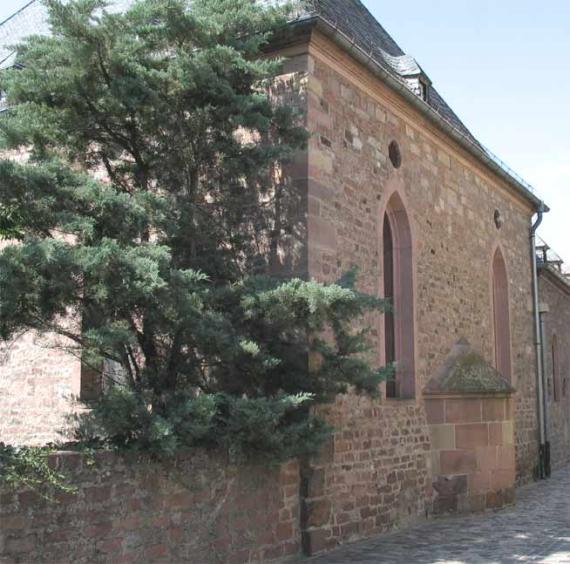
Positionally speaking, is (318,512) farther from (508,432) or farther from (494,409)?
(508,432)

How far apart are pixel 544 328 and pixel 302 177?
41.3ft

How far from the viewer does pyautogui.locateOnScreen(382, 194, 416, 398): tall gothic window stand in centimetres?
1175

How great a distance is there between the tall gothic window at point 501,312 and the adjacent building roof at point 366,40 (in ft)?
5.78

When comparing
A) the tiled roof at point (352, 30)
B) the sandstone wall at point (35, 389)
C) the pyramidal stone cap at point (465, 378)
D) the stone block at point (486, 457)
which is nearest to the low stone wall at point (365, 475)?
Result: the pyramidal stone cap at point (465, 378)

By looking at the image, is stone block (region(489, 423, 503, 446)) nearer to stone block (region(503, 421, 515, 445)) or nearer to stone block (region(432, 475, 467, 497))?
stone block (region(503, 421, 515, 445))

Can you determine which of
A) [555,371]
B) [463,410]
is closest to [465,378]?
[463,410]

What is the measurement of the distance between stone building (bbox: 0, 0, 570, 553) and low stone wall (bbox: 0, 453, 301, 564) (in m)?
0.71

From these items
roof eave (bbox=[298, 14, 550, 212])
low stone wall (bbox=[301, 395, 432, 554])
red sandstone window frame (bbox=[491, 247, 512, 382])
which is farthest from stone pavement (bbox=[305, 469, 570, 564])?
roof eave (bbox=[298, 14, 550, 212])

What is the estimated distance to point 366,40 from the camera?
41.8 ft

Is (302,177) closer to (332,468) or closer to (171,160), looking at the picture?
(171,160)

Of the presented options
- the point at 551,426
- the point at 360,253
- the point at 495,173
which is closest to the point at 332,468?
the point at 360,253

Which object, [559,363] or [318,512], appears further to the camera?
[559,363]

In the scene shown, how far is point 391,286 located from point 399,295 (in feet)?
0.55

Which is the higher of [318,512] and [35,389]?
[35,389]
